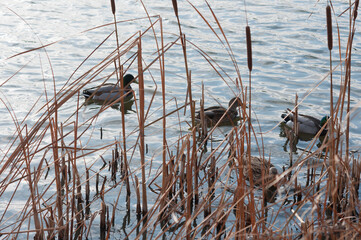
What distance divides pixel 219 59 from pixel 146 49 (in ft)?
4.43

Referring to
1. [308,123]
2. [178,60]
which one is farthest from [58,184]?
[178,60]

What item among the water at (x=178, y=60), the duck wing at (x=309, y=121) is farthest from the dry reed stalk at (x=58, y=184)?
the duck wing at (x=309, y=121)

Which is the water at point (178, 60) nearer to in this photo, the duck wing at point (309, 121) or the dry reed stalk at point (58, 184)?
the duck wing at point (309, 121)

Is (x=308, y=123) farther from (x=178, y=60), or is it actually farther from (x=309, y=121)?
(x=178, y=60)

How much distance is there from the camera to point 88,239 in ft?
13.5

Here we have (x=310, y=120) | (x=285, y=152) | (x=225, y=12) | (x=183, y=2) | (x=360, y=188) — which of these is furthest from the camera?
(x=183, y=2)

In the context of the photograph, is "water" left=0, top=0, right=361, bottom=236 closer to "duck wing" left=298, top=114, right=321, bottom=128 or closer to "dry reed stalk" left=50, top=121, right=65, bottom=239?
"duck wing" left=298, top=114, right=321, bottom=128

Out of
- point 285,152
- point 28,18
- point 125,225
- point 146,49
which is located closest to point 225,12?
point 146,49

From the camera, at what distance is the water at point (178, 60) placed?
6.96 m

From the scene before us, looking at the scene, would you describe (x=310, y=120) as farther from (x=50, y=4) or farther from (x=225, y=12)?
(x=50, y=4)

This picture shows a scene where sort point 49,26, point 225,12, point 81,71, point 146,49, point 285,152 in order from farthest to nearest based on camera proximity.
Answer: point 225,12
point 49,26
point 146,49
point 81,71
point 285,152

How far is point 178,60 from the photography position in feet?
32.6

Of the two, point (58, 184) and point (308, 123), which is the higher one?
point (58, 184)

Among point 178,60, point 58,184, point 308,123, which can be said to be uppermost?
point 58,184
